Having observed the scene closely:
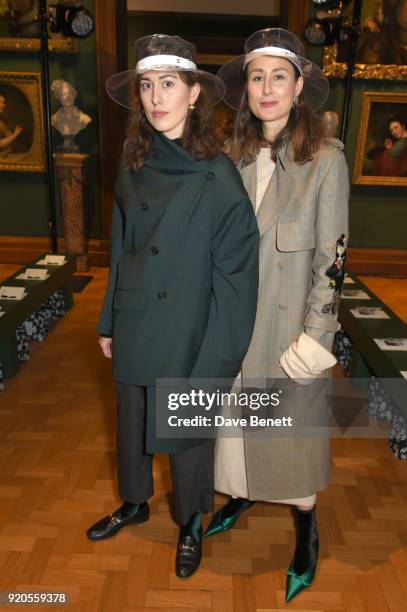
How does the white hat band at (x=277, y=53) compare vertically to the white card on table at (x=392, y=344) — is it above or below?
above

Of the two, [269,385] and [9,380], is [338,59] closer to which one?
[9,380]

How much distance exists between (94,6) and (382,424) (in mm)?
5957

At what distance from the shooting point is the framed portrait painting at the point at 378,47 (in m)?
6.62

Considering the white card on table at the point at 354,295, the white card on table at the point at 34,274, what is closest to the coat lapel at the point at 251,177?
the white card on table at the point at 354,295

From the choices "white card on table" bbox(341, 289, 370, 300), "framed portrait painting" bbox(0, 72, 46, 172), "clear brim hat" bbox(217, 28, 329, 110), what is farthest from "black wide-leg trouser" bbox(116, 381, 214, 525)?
"framed portrait painting" bbox(0, 72, 46, 172)

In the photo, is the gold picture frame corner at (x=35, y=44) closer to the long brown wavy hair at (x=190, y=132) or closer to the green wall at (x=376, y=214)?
the green wall at (x=376, y=214)

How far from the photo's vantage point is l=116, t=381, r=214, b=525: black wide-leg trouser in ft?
6.64

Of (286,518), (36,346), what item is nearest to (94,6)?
(36,346)

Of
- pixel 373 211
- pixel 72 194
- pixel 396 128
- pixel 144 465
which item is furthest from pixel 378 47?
pixel 144 465

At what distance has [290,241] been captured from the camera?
5.78ft

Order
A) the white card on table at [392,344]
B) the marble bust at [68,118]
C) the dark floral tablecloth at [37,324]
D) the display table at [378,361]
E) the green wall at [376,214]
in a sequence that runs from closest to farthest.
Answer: the display table at [378,361], the white card on table at [392,344], the dark floral tablecloth at [37,324], the marble bust at [68,118], the green wall at [376,214]

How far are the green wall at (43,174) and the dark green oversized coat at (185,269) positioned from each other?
5.56 metres

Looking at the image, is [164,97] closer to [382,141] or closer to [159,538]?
Result: [159,538]

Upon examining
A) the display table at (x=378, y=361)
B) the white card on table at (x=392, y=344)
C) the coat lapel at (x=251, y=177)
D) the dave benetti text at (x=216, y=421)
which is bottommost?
the display table at (x=378, y=361)
